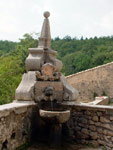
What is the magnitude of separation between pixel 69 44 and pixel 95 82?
37323mm

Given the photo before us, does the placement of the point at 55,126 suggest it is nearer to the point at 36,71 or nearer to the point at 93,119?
the point at 93,119

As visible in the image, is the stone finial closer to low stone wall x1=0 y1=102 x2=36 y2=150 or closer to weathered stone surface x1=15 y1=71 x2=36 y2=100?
weathered stone surface x1=15 y1=71 x2=36 y2=100

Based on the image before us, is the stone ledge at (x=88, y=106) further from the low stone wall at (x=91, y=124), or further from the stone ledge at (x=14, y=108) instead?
the stone ledge at (x=14, y=108)

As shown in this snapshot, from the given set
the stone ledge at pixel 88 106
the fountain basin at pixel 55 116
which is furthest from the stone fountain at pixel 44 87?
the fountain basin at pixel 55 116

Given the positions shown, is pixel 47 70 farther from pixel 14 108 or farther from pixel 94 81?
pixel 94 81

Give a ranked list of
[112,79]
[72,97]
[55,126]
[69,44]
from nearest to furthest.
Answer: [55,126] < [72,97] < [112,79] < [69,44]

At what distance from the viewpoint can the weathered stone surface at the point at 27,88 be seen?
213 inches

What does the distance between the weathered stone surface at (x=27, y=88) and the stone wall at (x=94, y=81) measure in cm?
1573

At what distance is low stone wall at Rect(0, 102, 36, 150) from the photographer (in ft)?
13.5

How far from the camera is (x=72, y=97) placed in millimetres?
5703

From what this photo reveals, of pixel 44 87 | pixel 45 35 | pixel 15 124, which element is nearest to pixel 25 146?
pixel 15 124

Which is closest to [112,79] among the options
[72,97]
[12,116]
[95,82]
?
[95,82]

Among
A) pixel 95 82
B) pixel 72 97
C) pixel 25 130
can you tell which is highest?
pixel 95 82

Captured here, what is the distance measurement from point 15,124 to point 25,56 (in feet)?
56.5
